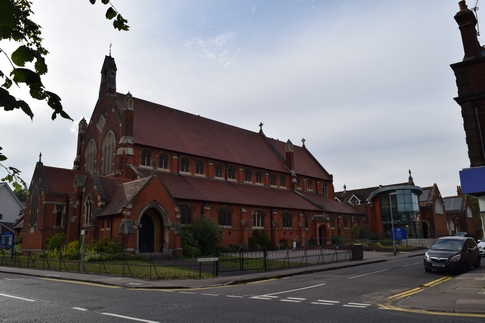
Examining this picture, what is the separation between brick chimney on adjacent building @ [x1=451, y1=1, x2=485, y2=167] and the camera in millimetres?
17141

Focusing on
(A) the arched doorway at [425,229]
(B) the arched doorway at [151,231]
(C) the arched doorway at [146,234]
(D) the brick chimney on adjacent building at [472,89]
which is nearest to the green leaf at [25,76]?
(D) the brick chimney on adjacent building at [472,89]

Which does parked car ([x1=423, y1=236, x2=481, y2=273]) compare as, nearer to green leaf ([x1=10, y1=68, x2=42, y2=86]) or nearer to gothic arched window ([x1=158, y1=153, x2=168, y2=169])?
green leaf ([x1=10, y1=68, x2=42, y2=86])

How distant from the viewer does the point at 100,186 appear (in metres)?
32.9

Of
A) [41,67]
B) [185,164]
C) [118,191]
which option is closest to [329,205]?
[185,164]

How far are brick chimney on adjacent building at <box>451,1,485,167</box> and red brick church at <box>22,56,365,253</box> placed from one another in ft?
74.8

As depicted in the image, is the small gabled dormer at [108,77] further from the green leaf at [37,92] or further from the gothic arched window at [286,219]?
the green leaf at [37,92]

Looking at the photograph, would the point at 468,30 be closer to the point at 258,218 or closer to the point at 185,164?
the point at 258,218

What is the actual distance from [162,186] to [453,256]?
2201 cm

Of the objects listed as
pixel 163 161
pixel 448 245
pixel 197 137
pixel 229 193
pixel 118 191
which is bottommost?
pixel 448 245

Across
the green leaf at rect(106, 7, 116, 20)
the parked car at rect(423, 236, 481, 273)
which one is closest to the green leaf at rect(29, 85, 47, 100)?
the green leaf at rect(106, 7, 116, 20)

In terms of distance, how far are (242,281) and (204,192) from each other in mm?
20851

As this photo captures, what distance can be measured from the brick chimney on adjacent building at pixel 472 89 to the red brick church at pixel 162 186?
2279 cm

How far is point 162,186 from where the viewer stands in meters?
32.3

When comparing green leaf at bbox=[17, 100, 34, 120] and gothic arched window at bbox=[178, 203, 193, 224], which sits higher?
gothic arched window at bbox=[178, 203, 193, 224]
